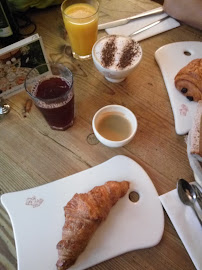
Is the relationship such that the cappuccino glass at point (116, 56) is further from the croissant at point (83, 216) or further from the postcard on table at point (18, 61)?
the croissant at point (83, 216)

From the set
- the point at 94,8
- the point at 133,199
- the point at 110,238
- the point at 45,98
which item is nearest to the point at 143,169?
the point at 133,199

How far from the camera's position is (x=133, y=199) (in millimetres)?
696

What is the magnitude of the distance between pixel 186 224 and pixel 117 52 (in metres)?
0.61

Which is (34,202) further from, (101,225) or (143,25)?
(143,25)

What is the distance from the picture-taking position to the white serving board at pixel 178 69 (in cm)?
82

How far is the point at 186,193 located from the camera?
68 cm

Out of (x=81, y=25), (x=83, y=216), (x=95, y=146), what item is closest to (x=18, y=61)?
(x=81, y=25)

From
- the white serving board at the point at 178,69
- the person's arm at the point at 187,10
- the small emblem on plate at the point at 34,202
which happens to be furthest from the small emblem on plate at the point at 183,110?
the small emblem on plate at the point at 34,202

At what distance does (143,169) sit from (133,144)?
101 mm

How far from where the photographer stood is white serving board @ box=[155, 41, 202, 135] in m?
0.82

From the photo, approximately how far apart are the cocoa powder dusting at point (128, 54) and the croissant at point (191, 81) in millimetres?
183

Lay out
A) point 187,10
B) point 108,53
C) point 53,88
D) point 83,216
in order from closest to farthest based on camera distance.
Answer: point 83,216 → point 53,88 → point 108,53 → point 187,10

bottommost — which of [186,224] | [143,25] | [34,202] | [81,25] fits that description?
[186,224]

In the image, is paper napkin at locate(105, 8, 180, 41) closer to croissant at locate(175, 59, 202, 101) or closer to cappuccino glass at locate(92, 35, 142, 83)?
cappuccino glass at locate(92, 35, 142, 83)
